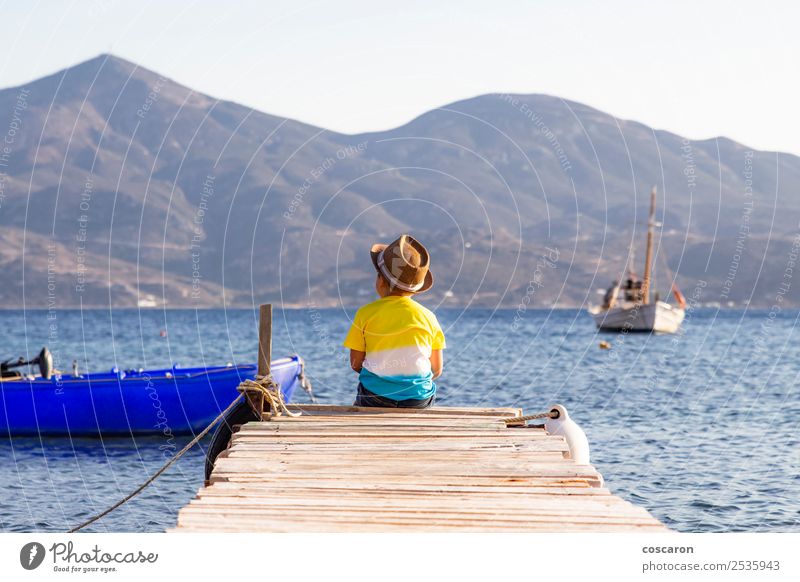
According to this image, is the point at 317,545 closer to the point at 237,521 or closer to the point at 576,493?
the point at 237,521

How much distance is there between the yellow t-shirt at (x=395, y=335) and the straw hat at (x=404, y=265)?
158mm

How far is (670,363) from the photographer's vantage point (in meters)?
56.8

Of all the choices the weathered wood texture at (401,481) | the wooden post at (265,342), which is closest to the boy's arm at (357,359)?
the weathered wood texture at (401,481)

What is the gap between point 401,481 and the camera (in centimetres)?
860

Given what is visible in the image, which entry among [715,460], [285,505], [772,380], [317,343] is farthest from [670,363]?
[285,505]

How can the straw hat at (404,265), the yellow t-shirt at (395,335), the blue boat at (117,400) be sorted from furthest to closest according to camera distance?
the blue boat at (117,400) < the straw hat at (404,265) < the yellow t-shirt at (395,335)

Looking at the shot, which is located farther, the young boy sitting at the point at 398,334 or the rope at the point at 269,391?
the rope at the point at 269,391

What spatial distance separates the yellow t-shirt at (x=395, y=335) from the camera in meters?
10.6

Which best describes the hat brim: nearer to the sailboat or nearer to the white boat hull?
the sailboat

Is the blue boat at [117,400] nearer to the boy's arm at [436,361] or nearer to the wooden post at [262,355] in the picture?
the wooden post at [262,355]

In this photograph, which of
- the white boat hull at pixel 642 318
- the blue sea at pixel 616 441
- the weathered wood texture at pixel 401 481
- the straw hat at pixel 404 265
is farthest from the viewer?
the white boat hull at pixel 642 318

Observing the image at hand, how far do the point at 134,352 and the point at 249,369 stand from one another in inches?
1830

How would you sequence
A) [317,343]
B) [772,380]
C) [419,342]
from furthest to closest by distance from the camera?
1. [317,343]
2. [772,380]
3. [419,342]

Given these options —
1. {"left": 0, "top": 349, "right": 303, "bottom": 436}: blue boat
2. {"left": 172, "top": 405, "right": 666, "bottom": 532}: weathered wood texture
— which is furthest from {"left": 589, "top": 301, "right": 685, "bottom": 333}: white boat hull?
{"left": 172, "top": 405, "right": 666, "bottom": 532}: weathered wood texture
